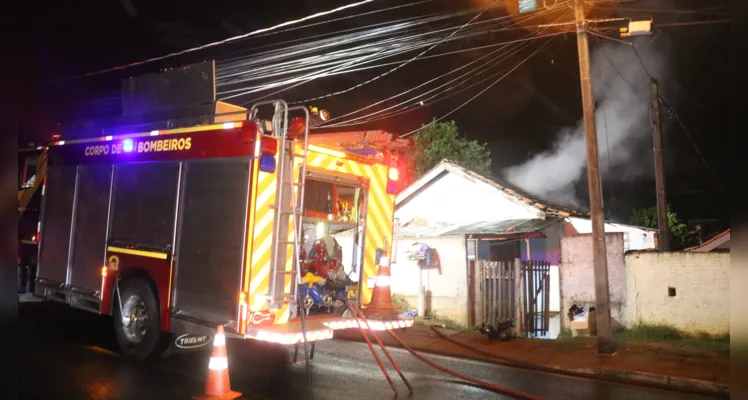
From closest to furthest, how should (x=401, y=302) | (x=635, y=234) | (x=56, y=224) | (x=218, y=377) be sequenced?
(x=218, y=377)
(x=56, y=224)
(x=401, y=302)
(x=635, y=234)

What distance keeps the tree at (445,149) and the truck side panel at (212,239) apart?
24135 millimetres

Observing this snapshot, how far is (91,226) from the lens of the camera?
24.3ft

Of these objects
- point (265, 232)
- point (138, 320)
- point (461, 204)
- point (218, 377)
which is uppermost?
point (461, 204)

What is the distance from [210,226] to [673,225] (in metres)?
25.3

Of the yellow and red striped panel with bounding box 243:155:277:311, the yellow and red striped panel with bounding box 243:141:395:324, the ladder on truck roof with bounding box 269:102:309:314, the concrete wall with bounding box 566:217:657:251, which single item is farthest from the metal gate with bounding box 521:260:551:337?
the yellow and red striped panel with bounding box 243:155:277:311

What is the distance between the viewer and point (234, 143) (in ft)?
18.5

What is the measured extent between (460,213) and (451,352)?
9.24 metres

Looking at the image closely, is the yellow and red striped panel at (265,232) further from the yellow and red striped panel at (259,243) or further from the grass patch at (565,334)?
the grass patch at (565,334)

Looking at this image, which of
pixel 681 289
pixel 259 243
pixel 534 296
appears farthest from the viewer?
pixel 534 296

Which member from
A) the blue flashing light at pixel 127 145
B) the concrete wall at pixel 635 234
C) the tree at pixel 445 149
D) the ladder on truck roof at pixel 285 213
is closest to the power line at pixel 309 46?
the blue flashing light at pixel 127 145

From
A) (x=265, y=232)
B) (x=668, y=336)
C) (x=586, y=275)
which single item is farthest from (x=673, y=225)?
(x=265, y=232)

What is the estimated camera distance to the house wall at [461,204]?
54.3ft

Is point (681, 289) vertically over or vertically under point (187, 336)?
over

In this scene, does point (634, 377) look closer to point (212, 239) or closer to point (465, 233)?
point (212, 239)
